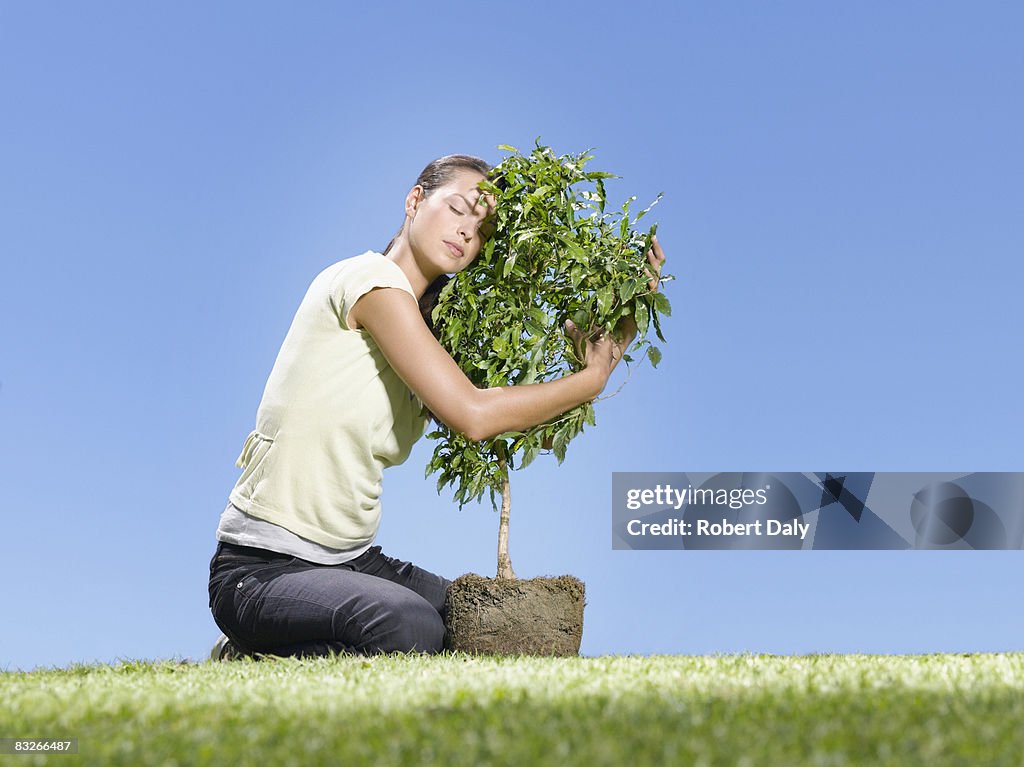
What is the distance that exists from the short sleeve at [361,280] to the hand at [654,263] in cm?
72

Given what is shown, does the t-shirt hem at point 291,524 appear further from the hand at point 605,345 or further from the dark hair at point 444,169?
the hand at point 605,345

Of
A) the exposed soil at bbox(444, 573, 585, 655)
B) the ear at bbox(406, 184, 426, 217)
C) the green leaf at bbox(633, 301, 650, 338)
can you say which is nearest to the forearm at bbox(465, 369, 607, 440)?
the green leaf at bbox(633, 301, 650, 338)

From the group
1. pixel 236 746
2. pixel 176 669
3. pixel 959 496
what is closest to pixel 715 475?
pixel 959 496

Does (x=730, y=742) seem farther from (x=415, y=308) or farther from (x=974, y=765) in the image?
(x=415, y=308)

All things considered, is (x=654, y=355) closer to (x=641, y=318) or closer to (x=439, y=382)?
(x=641, y=318)

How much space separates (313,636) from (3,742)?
121 cm

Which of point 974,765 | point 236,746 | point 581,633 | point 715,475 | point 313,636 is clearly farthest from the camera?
point 715,475

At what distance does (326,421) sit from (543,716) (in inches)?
56.6

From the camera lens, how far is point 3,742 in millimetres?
1481

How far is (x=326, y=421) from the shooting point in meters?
Result: 2.74

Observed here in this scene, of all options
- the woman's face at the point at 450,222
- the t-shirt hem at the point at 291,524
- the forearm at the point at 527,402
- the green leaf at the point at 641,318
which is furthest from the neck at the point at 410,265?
the t-shirt hem at the point at 291,524

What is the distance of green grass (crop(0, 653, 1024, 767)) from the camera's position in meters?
1.27

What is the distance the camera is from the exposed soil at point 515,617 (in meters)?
2.80

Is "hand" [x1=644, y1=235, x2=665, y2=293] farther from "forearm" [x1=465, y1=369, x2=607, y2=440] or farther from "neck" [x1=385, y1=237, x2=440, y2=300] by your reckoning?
"neck" [x1=385, y1=237, x2=440, y2=300]
